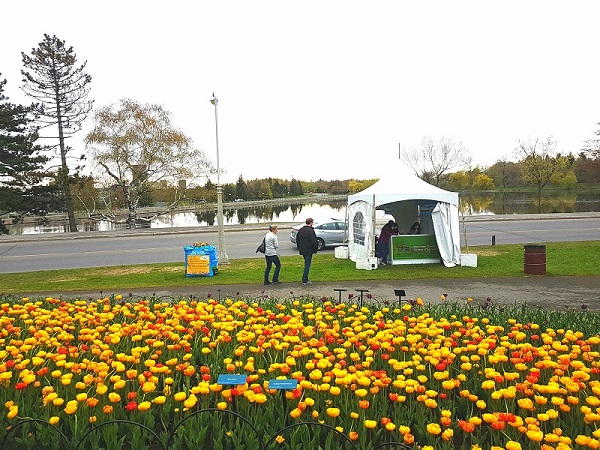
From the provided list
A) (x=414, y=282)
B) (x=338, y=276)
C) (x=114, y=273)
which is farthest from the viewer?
(x=114, y=273)

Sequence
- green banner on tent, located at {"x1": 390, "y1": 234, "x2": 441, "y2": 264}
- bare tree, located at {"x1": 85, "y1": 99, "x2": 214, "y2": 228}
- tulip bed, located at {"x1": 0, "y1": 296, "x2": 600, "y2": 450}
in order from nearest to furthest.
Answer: tulip bed, located at {"x1": 0, "y1": 296, "x2": 600, "y2": 450} → green banner on tent, located at {"x1": 390, "y1": 234, "x2": 441, "y2": 264} → bare tree, located at {"x1": 85, "y1": 99, "x2": 214, "y2": 228}

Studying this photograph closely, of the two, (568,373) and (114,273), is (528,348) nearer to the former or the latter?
(568,373)

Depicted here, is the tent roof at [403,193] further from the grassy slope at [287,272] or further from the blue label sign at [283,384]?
the blue label sign at [283,384]

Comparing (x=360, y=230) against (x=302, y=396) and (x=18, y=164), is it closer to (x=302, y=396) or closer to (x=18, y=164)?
(x=302, y=396)

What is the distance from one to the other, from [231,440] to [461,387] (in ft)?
7.27

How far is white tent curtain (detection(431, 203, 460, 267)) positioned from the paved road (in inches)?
232

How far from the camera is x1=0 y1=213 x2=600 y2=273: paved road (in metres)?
21.5

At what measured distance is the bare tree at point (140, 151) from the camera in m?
39.5

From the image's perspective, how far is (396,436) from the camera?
11.8ft

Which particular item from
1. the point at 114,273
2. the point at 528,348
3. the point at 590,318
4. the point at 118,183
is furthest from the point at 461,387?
the point at 118,183

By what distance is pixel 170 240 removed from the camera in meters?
29.4

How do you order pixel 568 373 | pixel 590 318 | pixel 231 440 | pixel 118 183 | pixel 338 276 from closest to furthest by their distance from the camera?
pixel 231 440, pixel 568 373, pixel 590 318, pixel 338 276, pixel 118 183

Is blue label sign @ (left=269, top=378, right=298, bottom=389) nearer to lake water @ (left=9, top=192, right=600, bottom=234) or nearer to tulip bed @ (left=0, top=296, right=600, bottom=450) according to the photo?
tulip bed @ (left=0, top=296, right=600, bottom=450)

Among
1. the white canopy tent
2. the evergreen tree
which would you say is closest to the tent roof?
the white canopy tent
